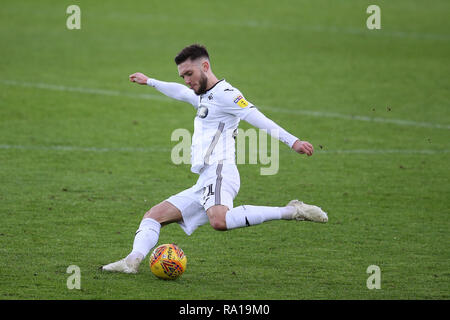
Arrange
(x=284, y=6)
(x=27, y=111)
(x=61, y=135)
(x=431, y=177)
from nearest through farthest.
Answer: (x=431, y=177)
(x=61, y=135)
(x=27, y=111)
(x=284, y=6)

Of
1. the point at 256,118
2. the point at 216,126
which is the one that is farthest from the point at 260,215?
the point at 216,126

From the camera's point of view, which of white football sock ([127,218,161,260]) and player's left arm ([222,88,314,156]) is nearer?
player's left arm ([222,88,314,156])

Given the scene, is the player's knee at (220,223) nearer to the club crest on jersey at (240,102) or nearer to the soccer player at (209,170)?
the soccer player at (209,170)

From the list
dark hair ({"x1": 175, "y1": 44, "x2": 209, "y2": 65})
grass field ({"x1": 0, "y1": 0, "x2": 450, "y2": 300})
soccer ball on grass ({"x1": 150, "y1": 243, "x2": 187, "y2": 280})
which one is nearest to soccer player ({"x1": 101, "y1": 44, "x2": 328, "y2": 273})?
dark hair ({"x1": 175, "y1": 44, "x2": 209, "y2": 65})

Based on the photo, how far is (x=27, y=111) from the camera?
49.2 ft

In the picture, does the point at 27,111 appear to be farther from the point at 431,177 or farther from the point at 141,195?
the point at 431,177

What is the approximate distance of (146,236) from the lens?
7172mm

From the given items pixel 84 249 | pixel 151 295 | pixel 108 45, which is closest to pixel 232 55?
pixel 108 45

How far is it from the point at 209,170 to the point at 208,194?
0.25m

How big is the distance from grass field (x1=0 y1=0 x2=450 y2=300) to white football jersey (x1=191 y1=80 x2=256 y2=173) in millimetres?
1145

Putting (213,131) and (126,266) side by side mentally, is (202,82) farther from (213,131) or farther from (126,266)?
(126,266)

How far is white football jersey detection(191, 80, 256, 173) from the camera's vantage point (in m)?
7.07

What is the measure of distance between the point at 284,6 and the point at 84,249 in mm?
22159

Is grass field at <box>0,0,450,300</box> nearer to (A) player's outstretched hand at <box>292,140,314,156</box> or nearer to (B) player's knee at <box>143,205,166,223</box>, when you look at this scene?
(B) player's knee at <box>143,205,166,223</box>
